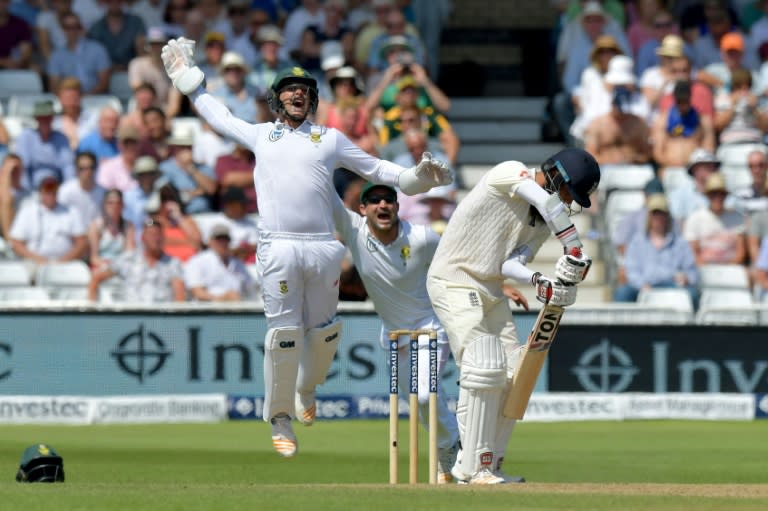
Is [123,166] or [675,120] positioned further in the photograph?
[675,120]

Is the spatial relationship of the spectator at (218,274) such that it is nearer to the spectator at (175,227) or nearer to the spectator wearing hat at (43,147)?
the spectator at (175,227)

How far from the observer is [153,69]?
15891 mm

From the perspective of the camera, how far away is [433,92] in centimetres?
1573

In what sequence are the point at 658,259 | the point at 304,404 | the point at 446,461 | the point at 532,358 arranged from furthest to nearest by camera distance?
the point at 658,259 → the point at 304,404 → the point at 446,461 → the point at 532,358

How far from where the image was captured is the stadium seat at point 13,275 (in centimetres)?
1380

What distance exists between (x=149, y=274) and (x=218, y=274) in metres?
0.54

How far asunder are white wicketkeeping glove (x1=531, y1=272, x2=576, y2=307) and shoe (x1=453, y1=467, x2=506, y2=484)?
0.85 metres

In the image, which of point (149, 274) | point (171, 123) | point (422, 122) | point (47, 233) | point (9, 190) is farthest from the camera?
point (171, 123)

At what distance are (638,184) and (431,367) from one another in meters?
7.36

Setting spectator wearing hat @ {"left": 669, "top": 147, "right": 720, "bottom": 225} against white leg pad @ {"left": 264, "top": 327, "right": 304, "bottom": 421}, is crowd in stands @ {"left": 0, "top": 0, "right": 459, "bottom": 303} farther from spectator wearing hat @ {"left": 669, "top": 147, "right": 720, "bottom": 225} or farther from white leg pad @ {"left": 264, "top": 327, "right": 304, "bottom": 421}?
white leg pad @ {"left": 264, "top": 327, "right": 304, "bottom": 421}

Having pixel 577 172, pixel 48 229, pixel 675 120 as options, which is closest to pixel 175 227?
pixel 48 229

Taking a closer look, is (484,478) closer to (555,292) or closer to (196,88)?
(555,292)

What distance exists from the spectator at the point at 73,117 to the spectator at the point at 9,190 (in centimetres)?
78

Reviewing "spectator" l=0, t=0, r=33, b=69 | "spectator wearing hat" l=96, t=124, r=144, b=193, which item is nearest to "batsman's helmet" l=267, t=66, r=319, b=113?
"spectator wearing hat" l=96, t=124, r=144, b=193
